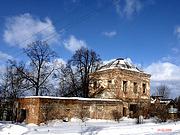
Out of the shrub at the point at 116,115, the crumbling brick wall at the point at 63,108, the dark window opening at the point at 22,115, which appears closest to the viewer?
the crumbling brick wall at the point at 63,108

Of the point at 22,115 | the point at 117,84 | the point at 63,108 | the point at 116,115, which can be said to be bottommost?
the point at 22,115

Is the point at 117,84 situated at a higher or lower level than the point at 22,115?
higher

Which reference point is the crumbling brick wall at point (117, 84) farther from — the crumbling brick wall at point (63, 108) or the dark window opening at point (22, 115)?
the dark window opening at point (22, 115)

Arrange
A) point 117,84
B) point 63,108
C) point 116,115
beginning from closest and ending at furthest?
point 63,108 < point 116,115 < point 117,84

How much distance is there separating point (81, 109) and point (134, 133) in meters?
16.3

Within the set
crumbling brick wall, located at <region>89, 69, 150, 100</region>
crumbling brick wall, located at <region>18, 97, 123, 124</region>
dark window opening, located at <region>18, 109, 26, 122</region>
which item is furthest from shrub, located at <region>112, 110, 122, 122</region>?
dark window opening, located at <region>18, 109, 26, 122</region>

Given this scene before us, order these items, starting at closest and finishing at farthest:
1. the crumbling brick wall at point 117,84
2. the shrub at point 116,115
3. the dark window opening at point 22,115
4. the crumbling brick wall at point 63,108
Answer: the crumbling brick wall at point 63,108, the dark window opening at point 22,115, the shrub at point 116,115, the crumbling brick wall at point 117,84

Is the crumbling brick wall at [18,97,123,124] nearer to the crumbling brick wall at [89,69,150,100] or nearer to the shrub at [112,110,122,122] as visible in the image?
the shrub at [112,110,122,122]

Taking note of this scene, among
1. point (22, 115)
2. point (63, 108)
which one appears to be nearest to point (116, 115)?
point (63, 108)

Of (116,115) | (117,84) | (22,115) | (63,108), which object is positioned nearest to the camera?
(63,108)

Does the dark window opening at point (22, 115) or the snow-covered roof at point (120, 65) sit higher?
the snow-covered roof at point (120, 65)

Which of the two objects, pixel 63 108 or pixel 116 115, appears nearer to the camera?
pixel 63 108

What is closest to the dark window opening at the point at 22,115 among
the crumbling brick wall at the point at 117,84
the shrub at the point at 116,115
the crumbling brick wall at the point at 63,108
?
the crumbling brick wall at the point at 63,108

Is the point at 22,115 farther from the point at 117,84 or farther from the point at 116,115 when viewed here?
the point at 117,84
